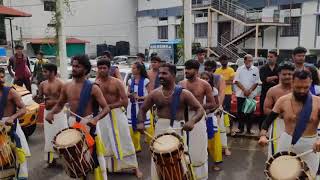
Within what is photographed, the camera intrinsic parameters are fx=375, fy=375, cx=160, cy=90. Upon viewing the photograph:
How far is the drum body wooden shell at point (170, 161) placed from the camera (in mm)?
3750

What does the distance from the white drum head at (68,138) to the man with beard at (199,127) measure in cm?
142

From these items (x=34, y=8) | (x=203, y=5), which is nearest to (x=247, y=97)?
(x=203, y=5)

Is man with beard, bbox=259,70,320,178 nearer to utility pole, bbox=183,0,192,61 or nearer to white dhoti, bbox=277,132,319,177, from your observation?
white dhoti, bbox=277,132,319,177

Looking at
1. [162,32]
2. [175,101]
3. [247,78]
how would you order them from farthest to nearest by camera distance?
[162,32] → [247,78] → [175,101]

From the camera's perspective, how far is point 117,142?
5.65 meters

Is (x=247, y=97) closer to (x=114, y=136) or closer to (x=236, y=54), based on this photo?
(x=114, y=136)

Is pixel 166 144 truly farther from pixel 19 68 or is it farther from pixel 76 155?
pixel 19 68

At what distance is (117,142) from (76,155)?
157cm

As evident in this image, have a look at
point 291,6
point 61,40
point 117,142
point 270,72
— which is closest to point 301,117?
point 117,142

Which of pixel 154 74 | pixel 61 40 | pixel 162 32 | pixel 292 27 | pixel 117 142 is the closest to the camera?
pixel 117 142

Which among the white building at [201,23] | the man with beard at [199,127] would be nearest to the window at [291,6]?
the white building at [201,23]

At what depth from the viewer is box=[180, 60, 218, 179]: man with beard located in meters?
4.96

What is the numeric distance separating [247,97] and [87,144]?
14.3 feet

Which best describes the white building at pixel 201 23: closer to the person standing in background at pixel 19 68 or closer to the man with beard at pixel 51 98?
the person standing in background at pixel 19 68
